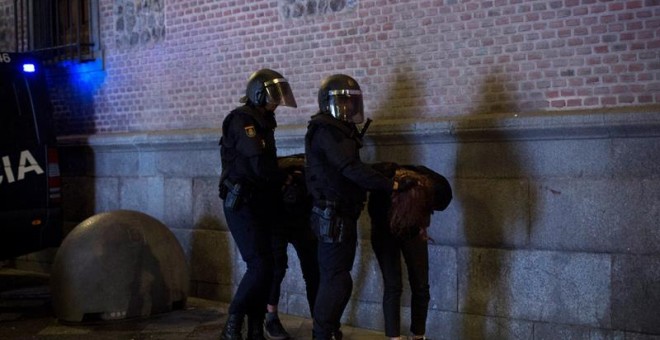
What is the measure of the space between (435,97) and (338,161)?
1774 mm

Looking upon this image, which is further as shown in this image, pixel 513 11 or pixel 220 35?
pixel 220 35

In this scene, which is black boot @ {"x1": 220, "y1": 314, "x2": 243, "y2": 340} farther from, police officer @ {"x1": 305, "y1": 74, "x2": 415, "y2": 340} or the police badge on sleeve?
the police badge on sleeve

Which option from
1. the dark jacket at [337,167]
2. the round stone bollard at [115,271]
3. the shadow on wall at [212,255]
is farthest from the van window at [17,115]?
the dark jacket at [337,167]

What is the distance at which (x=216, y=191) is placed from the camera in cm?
977

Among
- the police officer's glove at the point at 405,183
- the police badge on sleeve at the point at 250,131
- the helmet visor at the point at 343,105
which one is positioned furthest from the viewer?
the police badge on sleeve at the point at 250,131

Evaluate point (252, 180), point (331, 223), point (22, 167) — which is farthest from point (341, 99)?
point (22, 167)

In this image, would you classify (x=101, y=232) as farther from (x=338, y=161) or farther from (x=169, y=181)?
(x=338, y=161)

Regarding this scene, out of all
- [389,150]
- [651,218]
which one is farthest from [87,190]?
[651,218]

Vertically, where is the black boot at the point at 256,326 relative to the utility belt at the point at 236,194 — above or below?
below

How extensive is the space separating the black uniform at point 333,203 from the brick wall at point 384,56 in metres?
1.49

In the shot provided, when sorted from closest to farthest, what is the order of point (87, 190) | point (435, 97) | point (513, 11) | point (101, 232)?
1. point (513, 11)
2. point (435, 97)
3. point (101, 232)
4. point (87, 190)

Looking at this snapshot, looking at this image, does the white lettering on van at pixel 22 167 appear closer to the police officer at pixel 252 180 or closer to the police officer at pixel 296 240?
the police officer at pixel 252 180

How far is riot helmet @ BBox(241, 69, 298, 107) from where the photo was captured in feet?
23.8

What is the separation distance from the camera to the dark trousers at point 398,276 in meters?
6.92
